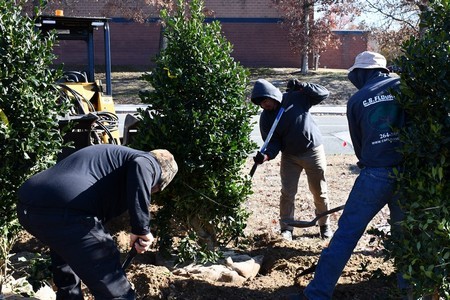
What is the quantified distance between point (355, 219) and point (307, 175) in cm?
281

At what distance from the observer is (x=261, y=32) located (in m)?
34.2

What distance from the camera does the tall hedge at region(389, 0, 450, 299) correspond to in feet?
13.0

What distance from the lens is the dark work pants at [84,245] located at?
4109mm

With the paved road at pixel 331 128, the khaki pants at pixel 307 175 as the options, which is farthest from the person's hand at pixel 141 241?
the paved road at pixel 331 128

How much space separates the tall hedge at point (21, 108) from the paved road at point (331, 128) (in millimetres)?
8446

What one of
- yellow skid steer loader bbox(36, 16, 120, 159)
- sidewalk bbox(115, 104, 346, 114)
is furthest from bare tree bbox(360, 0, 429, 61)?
yellow skid steer loader bbox(36, 16, 120, 159)

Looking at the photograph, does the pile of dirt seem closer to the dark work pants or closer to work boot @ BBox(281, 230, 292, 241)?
work boot @ BBox(281, 230, 292, 241)

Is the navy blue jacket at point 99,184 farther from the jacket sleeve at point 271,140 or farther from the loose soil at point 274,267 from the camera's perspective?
the jacket sleeve at point 271,140

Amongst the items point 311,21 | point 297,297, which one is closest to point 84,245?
point 297,297

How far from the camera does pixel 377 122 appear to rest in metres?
4.69

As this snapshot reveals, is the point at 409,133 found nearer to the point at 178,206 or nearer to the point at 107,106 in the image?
the point at 178,206

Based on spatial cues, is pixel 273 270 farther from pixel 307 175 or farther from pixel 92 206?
pixel 92 206

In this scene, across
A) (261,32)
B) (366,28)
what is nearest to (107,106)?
(366,28)

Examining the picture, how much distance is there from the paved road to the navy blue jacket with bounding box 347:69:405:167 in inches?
332
